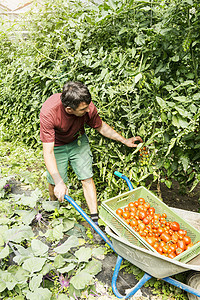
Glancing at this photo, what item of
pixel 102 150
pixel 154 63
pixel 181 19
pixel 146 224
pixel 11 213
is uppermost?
pixel 181 19

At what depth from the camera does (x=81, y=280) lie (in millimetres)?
1687

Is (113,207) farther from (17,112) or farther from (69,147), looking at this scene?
(17,112)

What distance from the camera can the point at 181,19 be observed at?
59.2 inches

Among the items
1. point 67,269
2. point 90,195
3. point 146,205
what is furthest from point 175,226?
point 90,195

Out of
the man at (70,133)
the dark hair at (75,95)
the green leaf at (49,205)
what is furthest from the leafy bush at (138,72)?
the green leaf at (49,205)

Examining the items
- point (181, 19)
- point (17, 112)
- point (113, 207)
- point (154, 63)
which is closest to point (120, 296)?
point (113, 207)

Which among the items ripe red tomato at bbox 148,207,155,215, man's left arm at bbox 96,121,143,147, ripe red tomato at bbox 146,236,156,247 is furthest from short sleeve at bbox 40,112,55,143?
ripe red tomato at bbox 146,236,156,247

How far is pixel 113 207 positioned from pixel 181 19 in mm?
1483

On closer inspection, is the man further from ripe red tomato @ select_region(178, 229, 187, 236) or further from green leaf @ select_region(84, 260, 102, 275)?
ripe red tomato @ select_region(178, 229, 187, 236)

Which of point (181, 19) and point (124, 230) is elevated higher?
point (181, 19)

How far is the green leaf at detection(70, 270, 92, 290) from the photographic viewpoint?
1.66m

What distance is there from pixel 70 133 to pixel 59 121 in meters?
0.21

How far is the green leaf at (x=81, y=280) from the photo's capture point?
166 centimetres

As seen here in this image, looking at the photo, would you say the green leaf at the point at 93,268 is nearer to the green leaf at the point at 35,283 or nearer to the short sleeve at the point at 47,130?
the green leaf at the point at 35,283
